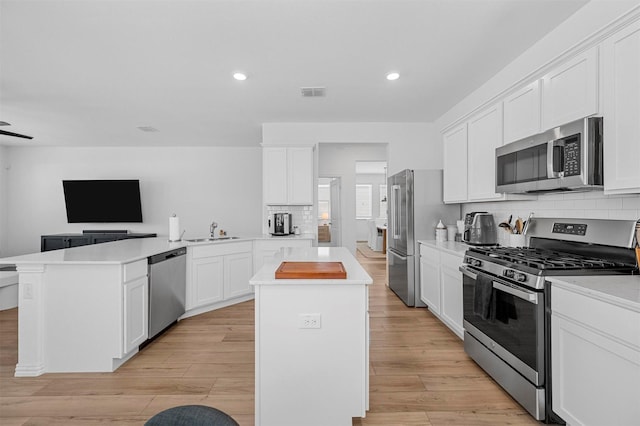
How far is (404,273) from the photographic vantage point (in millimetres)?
4301

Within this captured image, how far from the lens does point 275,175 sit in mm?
4969

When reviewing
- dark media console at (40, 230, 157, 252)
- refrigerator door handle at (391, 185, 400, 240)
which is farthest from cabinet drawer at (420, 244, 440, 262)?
dark media console at (40, 230, 157, 252)

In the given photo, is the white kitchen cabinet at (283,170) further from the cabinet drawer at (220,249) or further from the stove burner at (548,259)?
the stove burner at (548,259)

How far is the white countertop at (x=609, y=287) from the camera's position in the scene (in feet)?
4.62

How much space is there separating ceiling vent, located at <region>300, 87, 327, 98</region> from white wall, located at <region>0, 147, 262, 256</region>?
3.13 m

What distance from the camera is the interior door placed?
7297 mm

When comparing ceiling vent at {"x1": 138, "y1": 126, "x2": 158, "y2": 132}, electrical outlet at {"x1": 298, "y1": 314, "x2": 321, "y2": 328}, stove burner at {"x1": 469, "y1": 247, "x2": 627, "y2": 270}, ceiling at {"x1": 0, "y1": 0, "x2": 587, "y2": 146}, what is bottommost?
electrical outlet at {"x1": 298, "y1": 314, "x2": 321, "y2": 328}

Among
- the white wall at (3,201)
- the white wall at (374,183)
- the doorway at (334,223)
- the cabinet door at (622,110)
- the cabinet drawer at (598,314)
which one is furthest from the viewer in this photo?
the white wall at (374,183)

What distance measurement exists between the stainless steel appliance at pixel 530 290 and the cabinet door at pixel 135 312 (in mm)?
2752

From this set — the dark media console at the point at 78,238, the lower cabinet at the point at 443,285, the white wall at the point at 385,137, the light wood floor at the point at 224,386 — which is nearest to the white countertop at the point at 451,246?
the lower cabinet at the point at 443,285

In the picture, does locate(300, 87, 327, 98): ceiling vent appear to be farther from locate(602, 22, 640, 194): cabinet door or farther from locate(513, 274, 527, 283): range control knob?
locate(513, 274, 527, 283): range control knob

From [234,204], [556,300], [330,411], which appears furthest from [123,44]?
[234,204]

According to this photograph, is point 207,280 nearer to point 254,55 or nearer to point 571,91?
point 254,55

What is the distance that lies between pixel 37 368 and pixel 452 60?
14.1 feet
